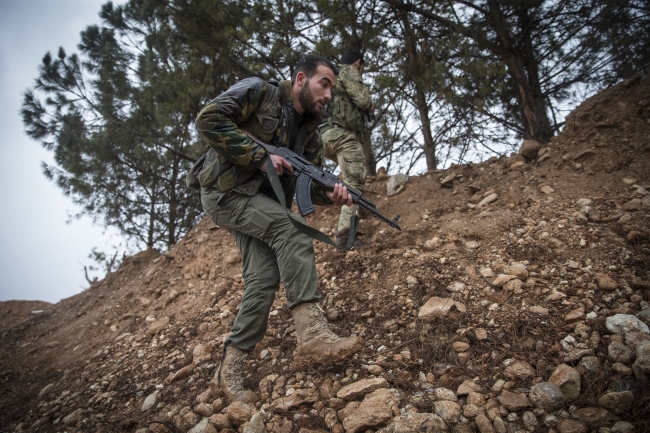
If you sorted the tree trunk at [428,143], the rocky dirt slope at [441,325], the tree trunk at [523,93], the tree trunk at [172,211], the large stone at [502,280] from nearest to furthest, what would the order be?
the rocky dirt slope at [441,325] < the large stone at [502,280] < the tree trunk at [523,93] < the tree trunk at [428,143] < the tree trunk at [172,211]

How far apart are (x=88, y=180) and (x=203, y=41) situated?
4.09 metres

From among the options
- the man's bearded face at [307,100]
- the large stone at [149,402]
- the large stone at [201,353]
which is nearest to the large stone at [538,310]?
the man's bearded face at [307,100]

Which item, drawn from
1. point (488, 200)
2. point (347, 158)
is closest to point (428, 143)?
point (488, 200)

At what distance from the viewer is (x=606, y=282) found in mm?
2363

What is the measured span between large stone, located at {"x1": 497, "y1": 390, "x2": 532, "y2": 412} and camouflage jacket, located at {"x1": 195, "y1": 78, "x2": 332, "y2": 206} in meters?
1.48

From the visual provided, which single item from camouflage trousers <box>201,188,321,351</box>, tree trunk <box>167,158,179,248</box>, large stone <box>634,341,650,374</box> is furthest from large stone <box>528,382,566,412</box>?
tree trunk <box>167,158,179,248</box>

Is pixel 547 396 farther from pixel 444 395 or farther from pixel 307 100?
pixel 307 100

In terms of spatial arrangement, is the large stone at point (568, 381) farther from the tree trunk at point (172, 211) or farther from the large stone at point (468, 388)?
the tree trunk at point (172, 211)

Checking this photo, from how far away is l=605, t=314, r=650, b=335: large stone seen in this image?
1.98 m

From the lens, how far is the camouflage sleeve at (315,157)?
2.58 m

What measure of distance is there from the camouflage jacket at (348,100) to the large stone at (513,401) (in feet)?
9.48

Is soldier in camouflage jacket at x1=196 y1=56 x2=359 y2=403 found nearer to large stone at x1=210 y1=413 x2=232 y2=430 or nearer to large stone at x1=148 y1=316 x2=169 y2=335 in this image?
large stone at x1=210 y1=413 x2=232 y2=430

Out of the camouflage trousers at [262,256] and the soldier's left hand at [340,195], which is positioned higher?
the soldier's left hand at [340,195]

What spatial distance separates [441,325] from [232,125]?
5.51 ft
